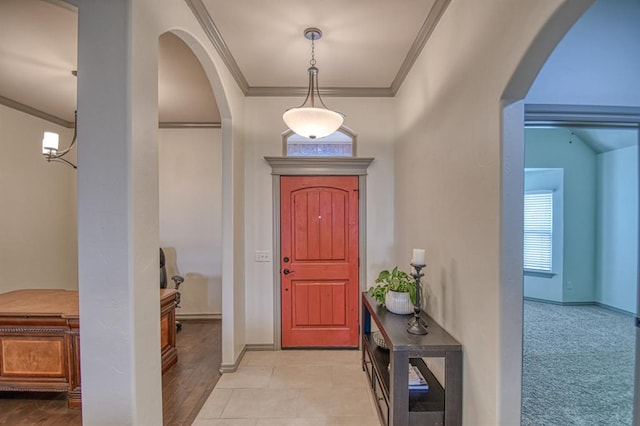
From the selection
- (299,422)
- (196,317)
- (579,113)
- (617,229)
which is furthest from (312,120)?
(617,229)

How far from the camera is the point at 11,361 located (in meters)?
2.59

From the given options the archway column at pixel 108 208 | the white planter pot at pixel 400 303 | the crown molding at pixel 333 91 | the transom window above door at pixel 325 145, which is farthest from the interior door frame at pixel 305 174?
the archway column at pixel 108 208

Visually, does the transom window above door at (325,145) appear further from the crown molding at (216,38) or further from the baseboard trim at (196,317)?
the baseboard trim at (196,317)

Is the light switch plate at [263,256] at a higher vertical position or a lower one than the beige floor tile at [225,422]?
higher

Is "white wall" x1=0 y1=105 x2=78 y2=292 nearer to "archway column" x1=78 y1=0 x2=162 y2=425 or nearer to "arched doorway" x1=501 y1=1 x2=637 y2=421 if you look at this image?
"archway column" x1=78 y1=0 x2=162 y2=425

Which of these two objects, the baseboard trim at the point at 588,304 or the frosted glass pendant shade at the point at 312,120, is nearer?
the frosted glass pendant shade at the point at 312,120

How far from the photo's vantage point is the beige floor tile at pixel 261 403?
2.44 metres

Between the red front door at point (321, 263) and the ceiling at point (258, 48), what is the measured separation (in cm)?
115

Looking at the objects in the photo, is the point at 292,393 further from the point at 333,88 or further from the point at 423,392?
the point at 333,88

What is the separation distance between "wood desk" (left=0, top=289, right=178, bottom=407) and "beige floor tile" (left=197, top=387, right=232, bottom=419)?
1029 mm

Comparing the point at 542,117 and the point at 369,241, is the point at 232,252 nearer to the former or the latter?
the point at 369,241

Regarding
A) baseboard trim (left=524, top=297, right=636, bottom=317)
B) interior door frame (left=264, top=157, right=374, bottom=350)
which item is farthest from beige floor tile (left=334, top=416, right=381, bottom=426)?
baseboard trim (left=524, top=297, right=636, bottom=317)

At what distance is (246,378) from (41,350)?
171 cm

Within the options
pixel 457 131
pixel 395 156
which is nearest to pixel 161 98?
pixel 395 156
